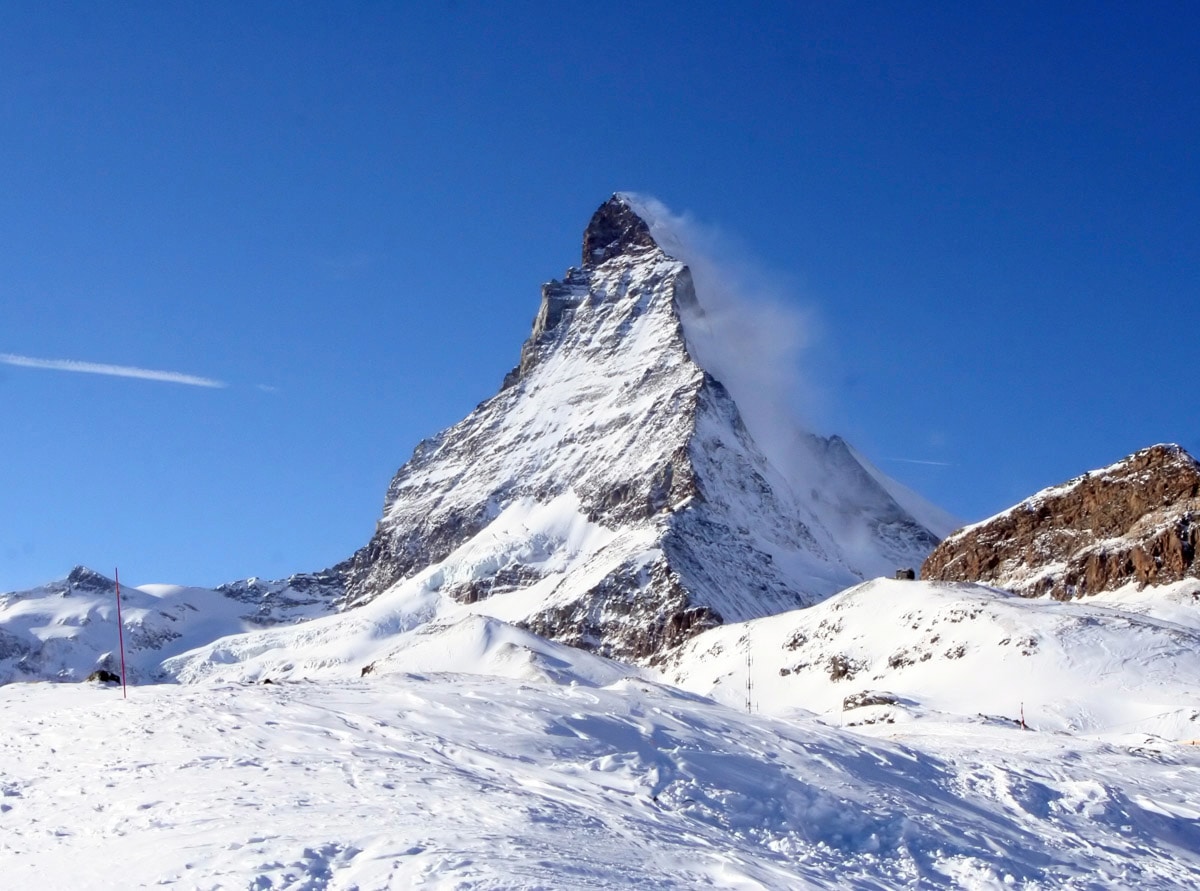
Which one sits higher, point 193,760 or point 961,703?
point 961,703

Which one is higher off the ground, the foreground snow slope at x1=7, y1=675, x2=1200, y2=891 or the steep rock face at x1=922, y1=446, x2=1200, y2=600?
the steep rock face at x1=922, y1=446, x2=1200, y2=600

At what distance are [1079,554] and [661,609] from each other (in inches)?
2749

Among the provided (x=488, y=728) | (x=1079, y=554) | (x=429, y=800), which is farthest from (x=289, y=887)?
(x=1079, y=554)

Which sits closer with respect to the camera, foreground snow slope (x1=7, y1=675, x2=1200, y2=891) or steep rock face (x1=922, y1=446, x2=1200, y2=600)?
foreground snow slope (x1=7, y1=675, x2=1200, y2=891)

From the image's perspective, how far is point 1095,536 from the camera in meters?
124

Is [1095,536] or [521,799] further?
[1095,536]

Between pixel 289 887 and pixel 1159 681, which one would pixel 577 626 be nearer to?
pixel 1159 681

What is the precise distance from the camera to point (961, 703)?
8394 centimetres

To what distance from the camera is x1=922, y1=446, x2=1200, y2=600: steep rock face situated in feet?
365

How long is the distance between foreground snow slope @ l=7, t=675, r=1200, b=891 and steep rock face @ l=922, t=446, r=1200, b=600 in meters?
83.9

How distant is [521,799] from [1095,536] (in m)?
115

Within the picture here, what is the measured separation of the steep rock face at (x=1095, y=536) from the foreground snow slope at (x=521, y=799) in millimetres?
83920

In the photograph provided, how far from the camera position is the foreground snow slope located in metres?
17.1

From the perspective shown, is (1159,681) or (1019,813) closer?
(1019,813)
